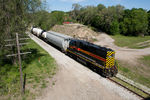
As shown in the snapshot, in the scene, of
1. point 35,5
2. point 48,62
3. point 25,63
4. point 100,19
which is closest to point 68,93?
point 48,62

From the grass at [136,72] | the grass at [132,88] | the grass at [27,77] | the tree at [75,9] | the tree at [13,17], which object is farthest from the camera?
the tree at [75,9]

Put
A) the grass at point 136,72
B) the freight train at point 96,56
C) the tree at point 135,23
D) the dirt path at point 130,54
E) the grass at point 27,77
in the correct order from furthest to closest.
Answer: the tree at point 135,23 → the dirt path at point 130,54 → the grass at point 136,72 → the freight train at point 96,56 → the grass at point 27,77

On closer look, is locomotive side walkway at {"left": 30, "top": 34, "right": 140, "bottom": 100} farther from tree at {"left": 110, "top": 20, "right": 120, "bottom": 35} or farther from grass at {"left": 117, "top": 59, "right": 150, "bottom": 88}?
tree at {"left": 110, "top": 20, "right": 120, "bottom": 35}

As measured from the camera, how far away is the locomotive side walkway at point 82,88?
34.6ft

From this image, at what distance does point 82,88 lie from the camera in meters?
11.8

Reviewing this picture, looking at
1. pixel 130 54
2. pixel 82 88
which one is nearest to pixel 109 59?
pixel 82 88

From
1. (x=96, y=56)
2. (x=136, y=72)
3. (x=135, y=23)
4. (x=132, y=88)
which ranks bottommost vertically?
(x=132, y=88)

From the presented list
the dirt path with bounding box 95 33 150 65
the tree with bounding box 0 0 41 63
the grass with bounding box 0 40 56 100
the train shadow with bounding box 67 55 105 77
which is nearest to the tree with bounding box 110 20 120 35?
the dirt path with bounding box 95 33 150 65

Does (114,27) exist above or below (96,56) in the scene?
above

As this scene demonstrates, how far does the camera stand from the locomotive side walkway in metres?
10.5

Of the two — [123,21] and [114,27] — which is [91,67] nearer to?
[114,27]

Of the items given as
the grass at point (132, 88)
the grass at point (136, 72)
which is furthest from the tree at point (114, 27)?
the grass at point (132, 88)

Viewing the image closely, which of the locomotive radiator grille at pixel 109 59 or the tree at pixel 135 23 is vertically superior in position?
the tree at pixel 135 23

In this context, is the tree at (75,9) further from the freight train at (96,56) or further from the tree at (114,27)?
the freight train at (96,56)
